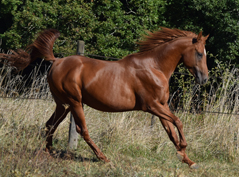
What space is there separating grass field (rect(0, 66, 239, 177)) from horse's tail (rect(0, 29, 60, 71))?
0.87 metres

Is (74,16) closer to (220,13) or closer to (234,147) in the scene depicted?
(220,13)

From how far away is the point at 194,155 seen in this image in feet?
19.3

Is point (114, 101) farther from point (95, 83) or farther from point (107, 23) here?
point (107, 23)

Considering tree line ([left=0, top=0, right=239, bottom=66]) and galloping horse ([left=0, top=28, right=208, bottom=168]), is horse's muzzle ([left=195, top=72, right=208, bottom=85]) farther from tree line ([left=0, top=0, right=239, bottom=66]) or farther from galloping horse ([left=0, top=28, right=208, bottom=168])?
tree line ([left=0, top=0, right=239, bottom=66])

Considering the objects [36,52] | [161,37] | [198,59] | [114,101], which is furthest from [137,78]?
[36,52]

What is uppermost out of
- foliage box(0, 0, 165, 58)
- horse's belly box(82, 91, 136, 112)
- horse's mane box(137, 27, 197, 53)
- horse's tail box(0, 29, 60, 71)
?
horse's mane box(137, 27, 197, 53)

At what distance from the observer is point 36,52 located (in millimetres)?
5098

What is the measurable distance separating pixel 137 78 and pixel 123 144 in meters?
1.56

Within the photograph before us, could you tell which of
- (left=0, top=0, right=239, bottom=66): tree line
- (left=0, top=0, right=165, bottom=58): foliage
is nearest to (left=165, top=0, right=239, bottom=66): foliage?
(left=0, top=0, right=239, bottom=66): tree line

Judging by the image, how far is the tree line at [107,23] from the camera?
50.6ft

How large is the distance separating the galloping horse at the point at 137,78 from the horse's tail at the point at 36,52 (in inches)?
10.5

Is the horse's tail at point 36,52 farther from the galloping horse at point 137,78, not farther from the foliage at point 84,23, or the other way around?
the foliage at point 84,23

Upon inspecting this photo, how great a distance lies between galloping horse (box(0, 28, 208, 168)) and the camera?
4.56 meters

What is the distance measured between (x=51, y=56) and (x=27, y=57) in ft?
1.40
